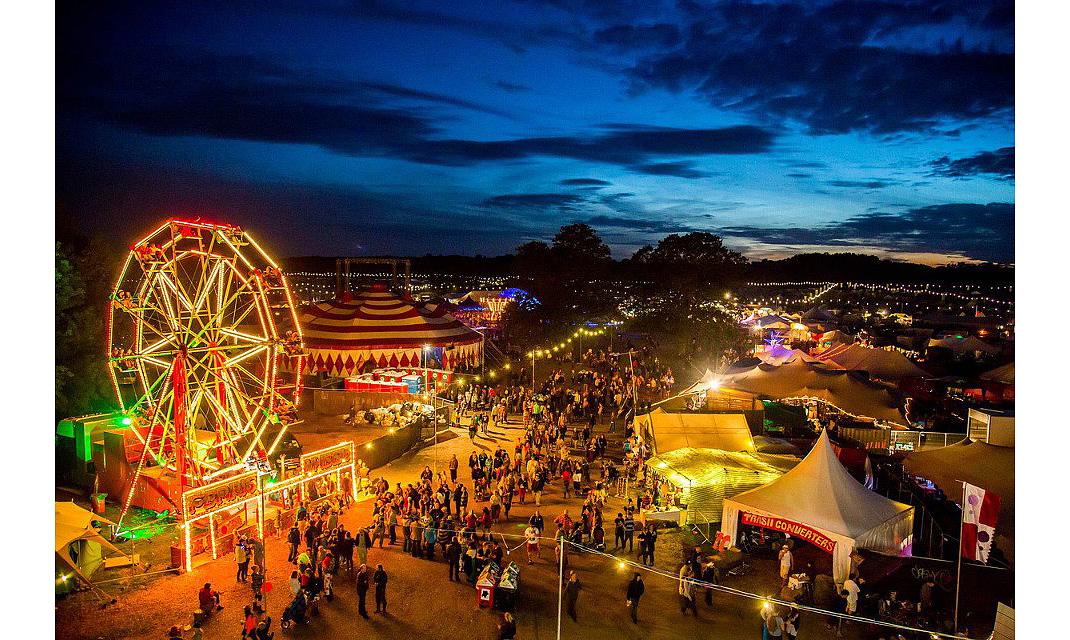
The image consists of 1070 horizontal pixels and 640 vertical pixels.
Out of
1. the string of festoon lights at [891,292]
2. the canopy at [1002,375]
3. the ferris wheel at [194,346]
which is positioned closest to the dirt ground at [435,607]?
the ferris wheel at [194,346]

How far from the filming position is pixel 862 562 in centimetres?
1041

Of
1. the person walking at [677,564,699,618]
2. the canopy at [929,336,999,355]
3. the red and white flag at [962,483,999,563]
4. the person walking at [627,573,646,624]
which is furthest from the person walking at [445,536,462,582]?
the canopy at [929,336,999,355]

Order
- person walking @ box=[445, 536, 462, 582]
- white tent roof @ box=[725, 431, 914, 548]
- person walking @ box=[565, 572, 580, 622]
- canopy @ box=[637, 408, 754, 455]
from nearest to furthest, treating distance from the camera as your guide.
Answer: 1. person walking @ box=[565, 572, 580, 622]
2. white tent roof @ box=[725, 431, 914, 548]
3. person walking @ box=[445, 536, 462, 582]
4. canopy @ box=[637, 408, 754, 455]

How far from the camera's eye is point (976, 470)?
1259 cm

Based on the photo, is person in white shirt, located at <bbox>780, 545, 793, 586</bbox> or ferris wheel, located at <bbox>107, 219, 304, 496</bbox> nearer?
person in white shirt, located at <bbox>780, 545, 793, 586</bbox>

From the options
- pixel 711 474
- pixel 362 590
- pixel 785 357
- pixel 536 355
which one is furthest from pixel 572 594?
pixel 536 355

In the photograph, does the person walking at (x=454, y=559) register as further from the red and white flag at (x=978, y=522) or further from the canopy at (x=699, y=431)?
the red and white flag at (x=978, y=522)

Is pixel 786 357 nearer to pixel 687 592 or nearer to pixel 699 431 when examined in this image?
pixel 699 431

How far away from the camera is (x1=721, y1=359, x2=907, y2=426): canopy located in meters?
20.1

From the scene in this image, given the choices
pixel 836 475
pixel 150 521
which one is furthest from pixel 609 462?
pixel 150 521

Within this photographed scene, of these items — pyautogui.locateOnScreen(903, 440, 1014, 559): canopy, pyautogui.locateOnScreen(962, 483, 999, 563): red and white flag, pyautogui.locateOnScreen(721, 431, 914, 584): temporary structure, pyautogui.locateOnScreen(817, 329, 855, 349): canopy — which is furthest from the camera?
pyautogui.locateOnScreen(817, 329, 855, 349): canopy

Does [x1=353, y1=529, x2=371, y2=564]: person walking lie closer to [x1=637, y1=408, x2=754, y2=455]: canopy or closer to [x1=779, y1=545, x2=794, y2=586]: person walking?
[x1=779, y1=545, x2=794, y2=586]: person walking

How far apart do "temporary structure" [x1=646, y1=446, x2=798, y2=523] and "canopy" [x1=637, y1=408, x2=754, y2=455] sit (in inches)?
64.8

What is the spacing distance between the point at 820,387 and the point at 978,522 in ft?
42.3
